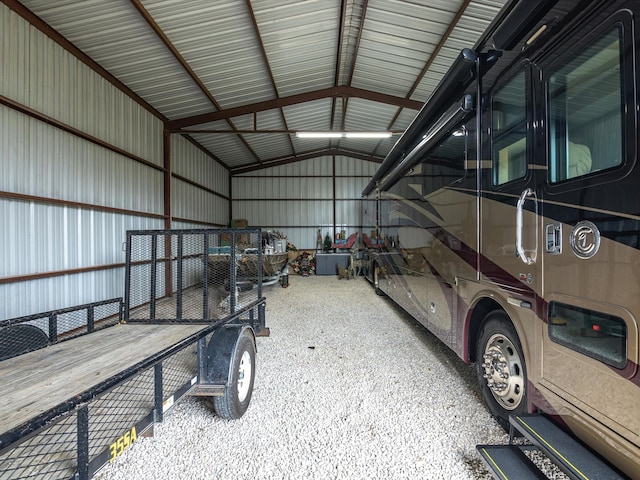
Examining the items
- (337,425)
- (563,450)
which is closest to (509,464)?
(563,450)

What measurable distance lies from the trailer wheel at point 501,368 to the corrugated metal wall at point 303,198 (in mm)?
10864

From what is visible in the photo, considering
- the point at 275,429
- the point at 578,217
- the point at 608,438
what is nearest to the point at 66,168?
the point at 275,429

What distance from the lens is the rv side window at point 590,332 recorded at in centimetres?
127

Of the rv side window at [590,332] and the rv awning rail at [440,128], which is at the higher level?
the rv awning rail at [440,128]

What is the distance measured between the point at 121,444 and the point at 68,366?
69cm

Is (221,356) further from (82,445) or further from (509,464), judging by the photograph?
(509,464)

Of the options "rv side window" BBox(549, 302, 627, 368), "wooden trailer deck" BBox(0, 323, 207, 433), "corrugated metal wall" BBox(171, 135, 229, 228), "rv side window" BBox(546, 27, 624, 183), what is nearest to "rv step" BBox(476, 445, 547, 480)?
"rv side window" BBox(549, 302, 627, 368)

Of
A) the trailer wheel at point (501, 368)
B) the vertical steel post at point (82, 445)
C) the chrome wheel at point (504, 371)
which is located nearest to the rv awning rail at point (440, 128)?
the trailer wheel at point (501, 368)

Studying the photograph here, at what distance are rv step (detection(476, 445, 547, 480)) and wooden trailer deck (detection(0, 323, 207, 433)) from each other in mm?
1790

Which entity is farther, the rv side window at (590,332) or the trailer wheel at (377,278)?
the trailer wheel at (377,278)

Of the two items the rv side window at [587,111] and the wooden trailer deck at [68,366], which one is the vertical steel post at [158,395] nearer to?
the wooden trailer deck at [68,366]

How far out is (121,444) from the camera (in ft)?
4.29

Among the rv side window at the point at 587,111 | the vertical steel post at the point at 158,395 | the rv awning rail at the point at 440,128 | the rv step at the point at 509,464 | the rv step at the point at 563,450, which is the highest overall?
the rv awning rail at the point at 440,128

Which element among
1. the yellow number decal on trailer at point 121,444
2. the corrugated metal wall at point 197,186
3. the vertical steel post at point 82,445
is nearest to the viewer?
the vertical steel post at point 82,445
